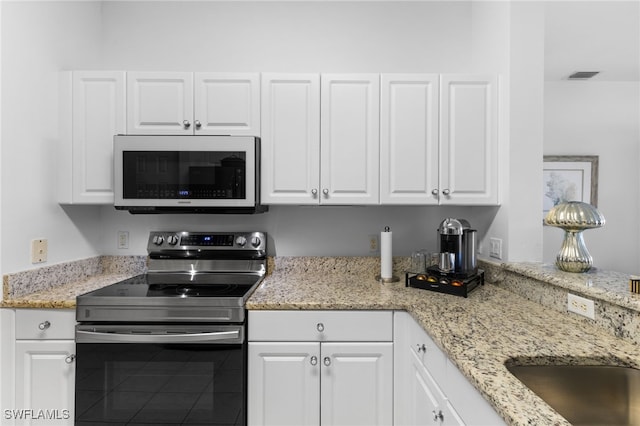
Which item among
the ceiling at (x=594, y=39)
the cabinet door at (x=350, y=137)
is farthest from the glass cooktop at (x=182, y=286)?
the ceiling at (x=594, y=39)

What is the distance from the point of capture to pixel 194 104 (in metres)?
2.01

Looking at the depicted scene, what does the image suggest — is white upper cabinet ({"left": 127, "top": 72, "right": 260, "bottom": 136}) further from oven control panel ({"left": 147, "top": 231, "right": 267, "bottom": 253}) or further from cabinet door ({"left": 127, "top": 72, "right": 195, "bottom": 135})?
oven control panel ({"left": 147, "top": 231, "right": 267, "bottom": 253})

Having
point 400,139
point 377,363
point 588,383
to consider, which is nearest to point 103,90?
point 400,139

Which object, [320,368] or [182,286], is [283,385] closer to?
[320,368]

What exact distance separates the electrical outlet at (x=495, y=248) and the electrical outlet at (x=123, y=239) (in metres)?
2.28

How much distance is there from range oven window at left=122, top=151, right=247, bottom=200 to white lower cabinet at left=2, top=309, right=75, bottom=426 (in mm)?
699

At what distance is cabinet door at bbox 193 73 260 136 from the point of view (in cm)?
201

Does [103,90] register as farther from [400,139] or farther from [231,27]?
[400,139]

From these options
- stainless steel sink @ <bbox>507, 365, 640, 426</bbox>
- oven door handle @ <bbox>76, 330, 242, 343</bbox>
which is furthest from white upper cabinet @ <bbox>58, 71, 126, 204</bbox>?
stainless steel sink @ <bbox>507, 365, 640, 426</bbox>

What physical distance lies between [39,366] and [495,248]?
2.40 metres

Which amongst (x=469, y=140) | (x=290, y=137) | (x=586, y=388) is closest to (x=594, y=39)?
(x=469, y=140)

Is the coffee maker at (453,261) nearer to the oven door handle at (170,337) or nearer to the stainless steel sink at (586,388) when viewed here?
the stainless steel sink at (586,388)

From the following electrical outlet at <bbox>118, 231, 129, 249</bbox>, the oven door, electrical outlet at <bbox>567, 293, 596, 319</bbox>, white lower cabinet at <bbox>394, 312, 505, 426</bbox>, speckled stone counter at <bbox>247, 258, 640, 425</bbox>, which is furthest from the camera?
electrical outlet at <bbox>118, 231, 129, 249</bbox>

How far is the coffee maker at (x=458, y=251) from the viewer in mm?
1866
